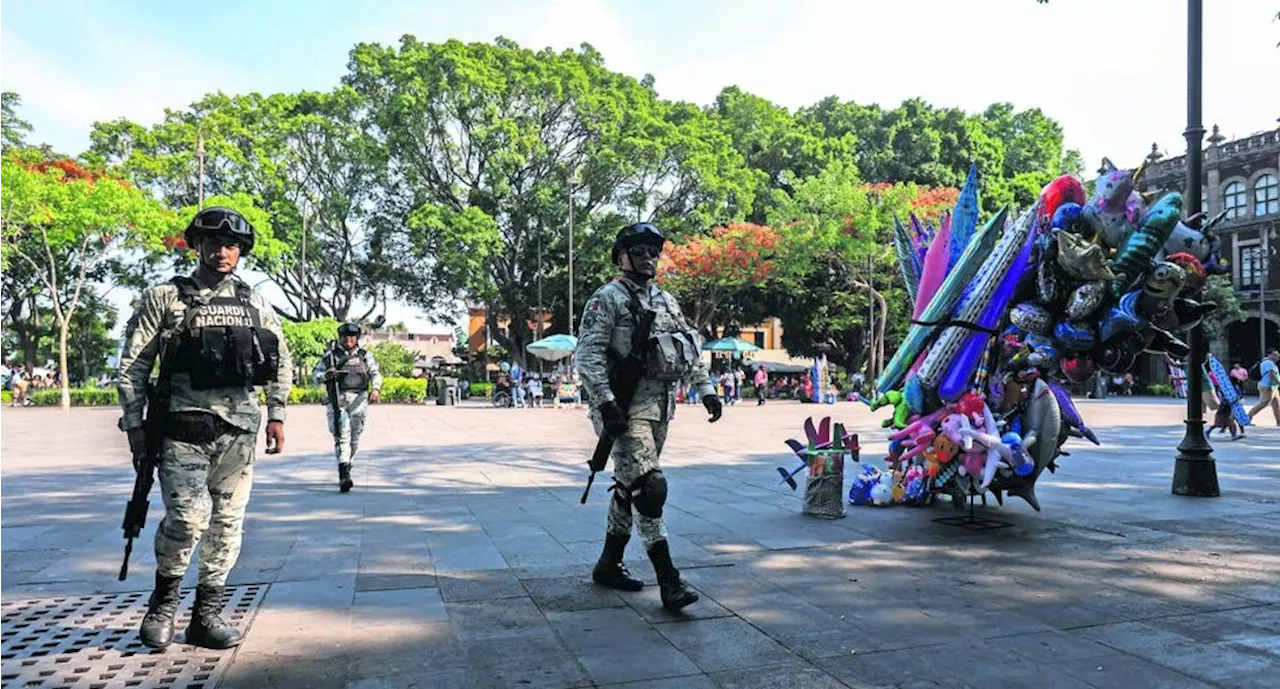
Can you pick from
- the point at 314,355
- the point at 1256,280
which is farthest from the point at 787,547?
the point at 1256,280

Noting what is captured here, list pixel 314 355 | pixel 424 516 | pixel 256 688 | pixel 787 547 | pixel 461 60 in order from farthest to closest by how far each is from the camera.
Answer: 1. pixel 461 60
2. pixel 314 355
3. pixel 424 516
4. pixel 787 547
5. pixel 256 688

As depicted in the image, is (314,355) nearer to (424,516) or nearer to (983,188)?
(424,516)

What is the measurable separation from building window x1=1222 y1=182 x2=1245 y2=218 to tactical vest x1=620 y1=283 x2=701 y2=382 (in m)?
46.7

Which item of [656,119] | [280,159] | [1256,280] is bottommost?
[1256,280]

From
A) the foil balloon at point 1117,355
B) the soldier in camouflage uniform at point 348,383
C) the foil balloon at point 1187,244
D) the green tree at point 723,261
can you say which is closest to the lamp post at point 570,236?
the green tree at point 723,261

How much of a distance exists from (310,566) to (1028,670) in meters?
4.07

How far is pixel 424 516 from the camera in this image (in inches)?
280

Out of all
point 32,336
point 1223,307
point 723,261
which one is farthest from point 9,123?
point 1223,307

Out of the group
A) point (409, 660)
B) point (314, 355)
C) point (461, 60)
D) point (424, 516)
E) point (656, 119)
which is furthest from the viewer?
point (656, 119)

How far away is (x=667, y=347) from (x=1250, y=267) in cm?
4734

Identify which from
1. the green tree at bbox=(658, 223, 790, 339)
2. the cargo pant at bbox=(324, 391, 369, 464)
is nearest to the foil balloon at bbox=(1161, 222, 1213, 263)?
the cargo pant at bbox=(324, 391, 369, 464)

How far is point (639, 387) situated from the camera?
178 inches

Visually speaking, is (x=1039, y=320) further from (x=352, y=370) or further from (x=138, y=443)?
(x=352, y=370)

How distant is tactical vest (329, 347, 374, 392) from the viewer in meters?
8.61
